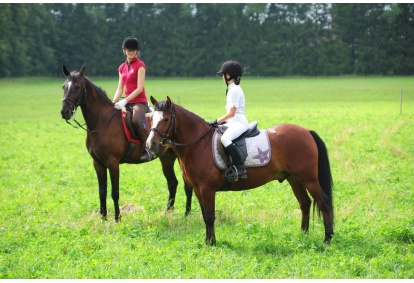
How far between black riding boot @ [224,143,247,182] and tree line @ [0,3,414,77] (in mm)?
61419

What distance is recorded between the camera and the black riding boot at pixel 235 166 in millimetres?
8148

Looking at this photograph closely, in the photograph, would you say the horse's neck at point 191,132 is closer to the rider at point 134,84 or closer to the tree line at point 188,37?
the rider at point 134,84

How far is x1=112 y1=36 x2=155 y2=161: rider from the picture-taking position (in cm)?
1018

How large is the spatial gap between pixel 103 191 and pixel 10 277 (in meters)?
3.48

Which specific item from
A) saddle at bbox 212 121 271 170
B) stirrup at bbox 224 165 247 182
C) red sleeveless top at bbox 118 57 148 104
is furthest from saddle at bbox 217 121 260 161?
red sleeveless top at bbox 118 57 148 104

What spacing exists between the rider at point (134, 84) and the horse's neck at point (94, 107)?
27 cm

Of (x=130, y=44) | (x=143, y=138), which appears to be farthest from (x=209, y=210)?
(x=130, y=44)

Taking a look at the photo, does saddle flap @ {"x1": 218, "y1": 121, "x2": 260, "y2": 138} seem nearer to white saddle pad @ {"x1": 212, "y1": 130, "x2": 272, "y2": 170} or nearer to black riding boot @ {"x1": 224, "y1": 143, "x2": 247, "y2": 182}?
white saddle pad @ {"x1": 212, "y1": 130, "x2": 272, "y2": 170}

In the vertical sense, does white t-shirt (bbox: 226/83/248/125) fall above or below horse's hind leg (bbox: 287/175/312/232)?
above

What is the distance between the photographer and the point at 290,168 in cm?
842

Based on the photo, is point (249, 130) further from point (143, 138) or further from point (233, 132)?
point (143, 138)

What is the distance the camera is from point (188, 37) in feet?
259

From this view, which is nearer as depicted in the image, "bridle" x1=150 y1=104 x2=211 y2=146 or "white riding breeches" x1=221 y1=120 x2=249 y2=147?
"bridle" x1=150 y1=104 x2=211 y2=146

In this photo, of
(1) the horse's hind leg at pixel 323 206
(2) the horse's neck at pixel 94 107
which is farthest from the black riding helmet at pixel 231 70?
(2) the horse's neck at pixel 94 107
